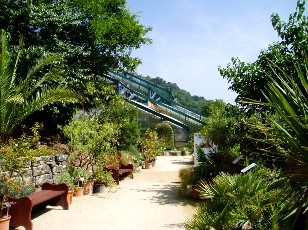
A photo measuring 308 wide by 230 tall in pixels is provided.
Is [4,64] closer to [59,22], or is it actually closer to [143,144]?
[59,22]

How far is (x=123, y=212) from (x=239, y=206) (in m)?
4.01

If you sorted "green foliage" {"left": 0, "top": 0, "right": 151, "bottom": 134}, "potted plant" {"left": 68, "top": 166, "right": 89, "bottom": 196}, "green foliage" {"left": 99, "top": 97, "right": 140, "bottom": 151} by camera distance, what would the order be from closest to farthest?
"potted plant" {"left": 68, "top": 166, "right": 89, "bottom": 196}
"green foliage" {"left": 0, "top": 0, "right": 151, "bottom": 134}
"green foliage" {"left": 99, "top": 97, "right": 140, "bottom": 151}

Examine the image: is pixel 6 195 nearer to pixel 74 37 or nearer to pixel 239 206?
pixel 239 206

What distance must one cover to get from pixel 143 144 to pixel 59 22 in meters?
9.94

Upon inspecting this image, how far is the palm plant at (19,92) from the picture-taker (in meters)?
9.28

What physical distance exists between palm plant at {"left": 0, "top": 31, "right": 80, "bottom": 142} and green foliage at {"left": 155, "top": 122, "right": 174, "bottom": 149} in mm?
17030

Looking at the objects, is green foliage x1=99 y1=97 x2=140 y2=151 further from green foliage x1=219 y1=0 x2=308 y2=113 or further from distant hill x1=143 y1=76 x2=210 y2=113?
distant hill x1=143 y1=76 x2=210 y2=113

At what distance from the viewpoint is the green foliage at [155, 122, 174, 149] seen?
2752 centimetres

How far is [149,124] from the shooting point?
28.0 m

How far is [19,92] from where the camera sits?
9.92 m

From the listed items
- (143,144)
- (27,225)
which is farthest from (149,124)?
(27,225)

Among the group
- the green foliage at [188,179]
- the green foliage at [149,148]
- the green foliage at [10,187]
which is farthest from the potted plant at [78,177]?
the green foliage at [149,148]

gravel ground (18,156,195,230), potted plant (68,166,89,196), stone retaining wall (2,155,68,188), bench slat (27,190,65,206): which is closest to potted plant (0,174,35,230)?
bench slat (27,190,65,206)

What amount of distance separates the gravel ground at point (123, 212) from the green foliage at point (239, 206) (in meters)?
2.09
